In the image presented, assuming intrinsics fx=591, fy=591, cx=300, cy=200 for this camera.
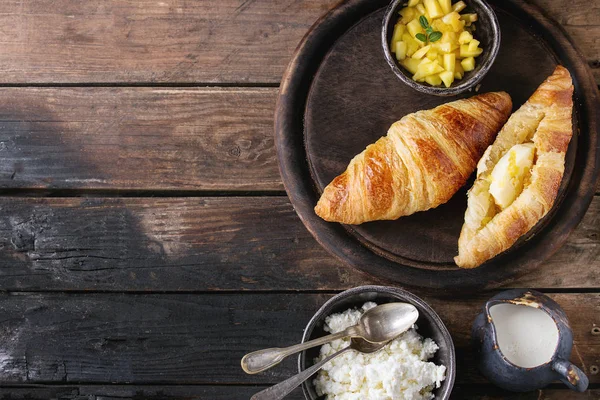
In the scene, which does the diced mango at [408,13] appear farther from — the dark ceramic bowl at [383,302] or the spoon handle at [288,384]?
the spoon handle at [288,384]

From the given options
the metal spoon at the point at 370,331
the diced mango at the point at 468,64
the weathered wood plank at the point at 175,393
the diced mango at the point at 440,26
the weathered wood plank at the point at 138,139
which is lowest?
the weathered wood plank at the point at 175,393

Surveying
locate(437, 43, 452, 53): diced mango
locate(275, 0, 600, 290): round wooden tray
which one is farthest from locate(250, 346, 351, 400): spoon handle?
locate(437, 43, 452, 53): diced mango

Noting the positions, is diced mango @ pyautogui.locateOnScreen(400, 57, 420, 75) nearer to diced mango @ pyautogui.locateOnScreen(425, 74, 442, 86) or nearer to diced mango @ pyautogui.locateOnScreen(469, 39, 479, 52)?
diced mango @ pyautogui.locateOnScreen(425, 74, 442, 86)

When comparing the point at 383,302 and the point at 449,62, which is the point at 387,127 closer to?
the point at 449,62

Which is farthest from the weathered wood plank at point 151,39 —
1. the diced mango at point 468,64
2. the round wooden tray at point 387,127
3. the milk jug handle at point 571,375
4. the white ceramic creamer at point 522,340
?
the milk jug handle at point 571,375

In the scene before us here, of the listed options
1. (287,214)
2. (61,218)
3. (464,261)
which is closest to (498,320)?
(464,261)

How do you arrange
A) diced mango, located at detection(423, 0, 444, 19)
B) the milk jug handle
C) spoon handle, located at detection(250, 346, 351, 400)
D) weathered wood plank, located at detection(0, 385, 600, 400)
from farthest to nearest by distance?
weathered wood plank, located at detection(0, 385, 600, 400), diced mango, located at detection(423, 0, 444, 19), spoon handle, located at detection(250, 346, 351, 400), the milk jug handle
